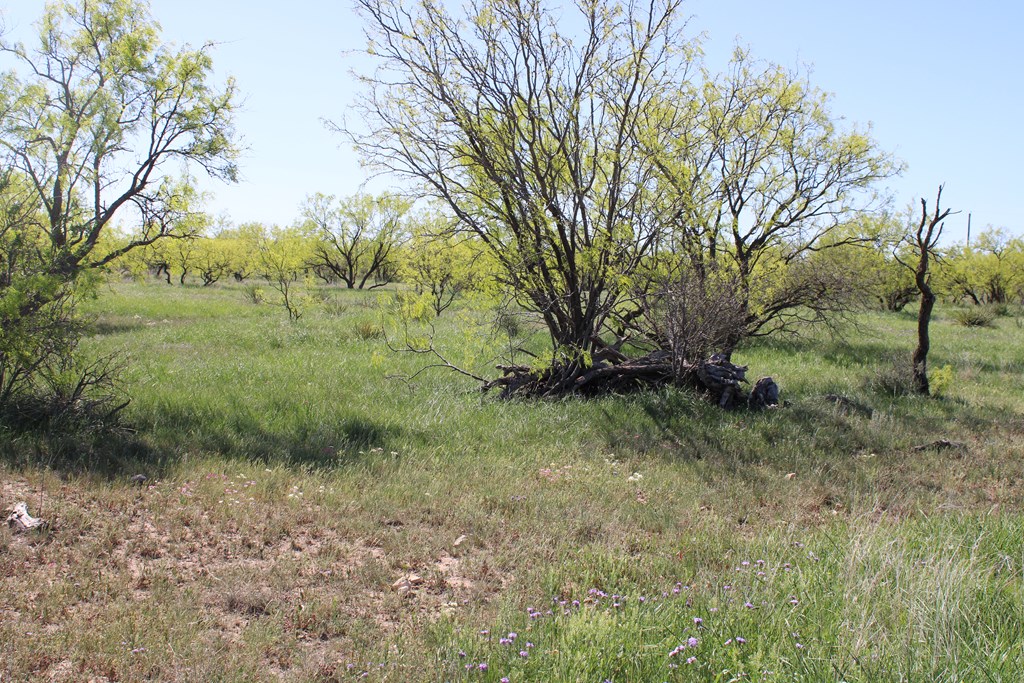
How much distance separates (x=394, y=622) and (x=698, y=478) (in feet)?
12.1

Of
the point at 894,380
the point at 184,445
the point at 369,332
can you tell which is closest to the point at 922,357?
the point at 894,380

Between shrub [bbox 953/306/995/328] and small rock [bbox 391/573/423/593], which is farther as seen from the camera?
shrub [bbox 953/306/995/328]

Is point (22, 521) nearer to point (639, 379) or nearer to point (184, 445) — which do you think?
point (184, 445)

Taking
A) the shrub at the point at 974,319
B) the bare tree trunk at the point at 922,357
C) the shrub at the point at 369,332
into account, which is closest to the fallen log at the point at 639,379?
the bare tree trunk at the point at 922,357

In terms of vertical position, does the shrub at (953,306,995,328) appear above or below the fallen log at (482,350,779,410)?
above

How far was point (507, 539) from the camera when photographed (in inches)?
191

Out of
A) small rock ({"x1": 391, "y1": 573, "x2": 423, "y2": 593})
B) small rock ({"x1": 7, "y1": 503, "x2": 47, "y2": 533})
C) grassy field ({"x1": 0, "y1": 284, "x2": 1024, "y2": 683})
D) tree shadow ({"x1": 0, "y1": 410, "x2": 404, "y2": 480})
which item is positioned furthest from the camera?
tree shadow ({"x1": 0, "y1": 410, "x2": 404, "y2": 480})

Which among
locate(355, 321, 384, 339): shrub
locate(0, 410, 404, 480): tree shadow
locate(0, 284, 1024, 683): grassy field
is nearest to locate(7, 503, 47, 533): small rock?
locate(0, 284, 1024, 683): grassy field

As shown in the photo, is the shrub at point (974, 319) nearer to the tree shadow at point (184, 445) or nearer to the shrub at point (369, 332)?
the shrub at point (369, 332)

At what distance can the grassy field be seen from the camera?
314 centimetres

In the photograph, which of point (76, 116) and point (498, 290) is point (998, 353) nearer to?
point (498, 290)

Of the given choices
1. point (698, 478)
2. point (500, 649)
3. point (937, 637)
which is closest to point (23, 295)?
point (500, 649)

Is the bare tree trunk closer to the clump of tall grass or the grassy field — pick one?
the clump of tall grass

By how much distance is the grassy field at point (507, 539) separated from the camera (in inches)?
124
